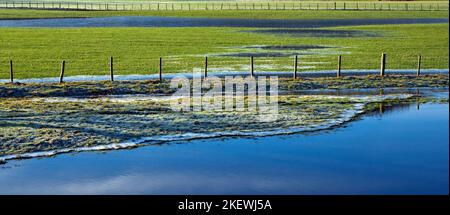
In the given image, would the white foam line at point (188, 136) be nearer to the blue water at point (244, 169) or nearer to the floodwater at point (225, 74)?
the blue water at point (244, 169)

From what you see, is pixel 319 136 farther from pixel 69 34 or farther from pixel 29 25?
pixel 29 25

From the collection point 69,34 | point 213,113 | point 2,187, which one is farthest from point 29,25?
point 2,187

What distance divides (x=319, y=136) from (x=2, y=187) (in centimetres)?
1319

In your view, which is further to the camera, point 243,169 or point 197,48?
point 197,48

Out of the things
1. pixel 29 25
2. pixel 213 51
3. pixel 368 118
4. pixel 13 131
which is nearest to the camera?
pixel 13 131

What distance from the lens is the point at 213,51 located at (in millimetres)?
69500

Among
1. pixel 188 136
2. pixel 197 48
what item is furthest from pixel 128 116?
pixel 197 48

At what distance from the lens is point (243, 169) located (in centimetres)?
2439

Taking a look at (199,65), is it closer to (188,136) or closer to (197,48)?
(197,48)

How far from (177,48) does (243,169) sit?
49.7m

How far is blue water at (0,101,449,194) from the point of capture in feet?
72.9

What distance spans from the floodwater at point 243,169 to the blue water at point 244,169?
0.03 meters

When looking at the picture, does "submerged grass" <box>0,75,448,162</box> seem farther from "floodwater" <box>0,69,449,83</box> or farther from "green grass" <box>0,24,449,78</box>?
"green grass" <box>0,24,449,78</box>
